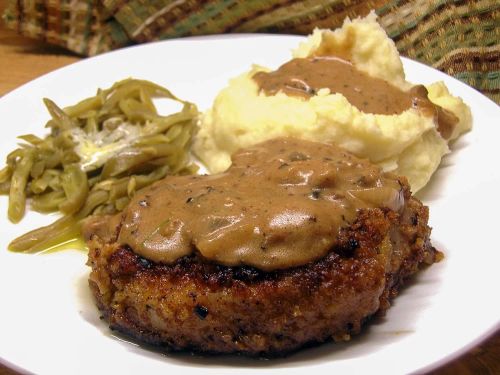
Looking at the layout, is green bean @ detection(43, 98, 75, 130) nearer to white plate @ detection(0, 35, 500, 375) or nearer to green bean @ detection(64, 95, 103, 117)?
green bean @ detection(64, 95, 103, 117)

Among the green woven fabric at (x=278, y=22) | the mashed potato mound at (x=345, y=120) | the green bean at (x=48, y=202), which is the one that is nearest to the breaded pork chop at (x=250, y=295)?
the mashed potato mound at (x=345, y=120)

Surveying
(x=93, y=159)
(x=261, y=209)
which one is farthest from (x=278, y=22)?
(x=261, y=209)

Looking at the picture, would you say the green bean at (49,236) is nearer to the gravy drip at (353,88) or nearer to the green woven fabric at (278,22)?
the gravy drip at (353,88)

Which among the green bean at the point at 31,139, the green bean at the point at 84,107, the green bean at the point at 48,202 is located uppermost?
the green bean at the point at 84,107

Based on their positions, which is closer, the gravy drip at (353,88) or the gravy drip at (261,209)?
the gravy drip at (261,209)

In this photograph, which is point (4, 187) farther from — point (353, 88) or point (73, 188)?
point (353, 88)

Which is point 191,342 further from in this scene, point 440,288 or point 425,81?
point 425,81

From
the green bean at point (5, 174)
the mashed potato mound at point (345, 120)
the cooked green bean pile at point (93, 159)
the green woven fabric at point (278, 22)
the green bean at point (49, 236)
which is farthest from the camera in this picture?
the green woven fabric at point (278, 22)

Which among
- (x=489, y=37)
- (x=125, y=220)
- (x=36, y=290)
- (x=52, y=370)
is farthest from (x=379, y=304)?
(x=489, y=37)

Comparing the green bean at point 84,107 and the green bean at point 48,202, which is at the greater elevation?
the green bean at point 84,107
